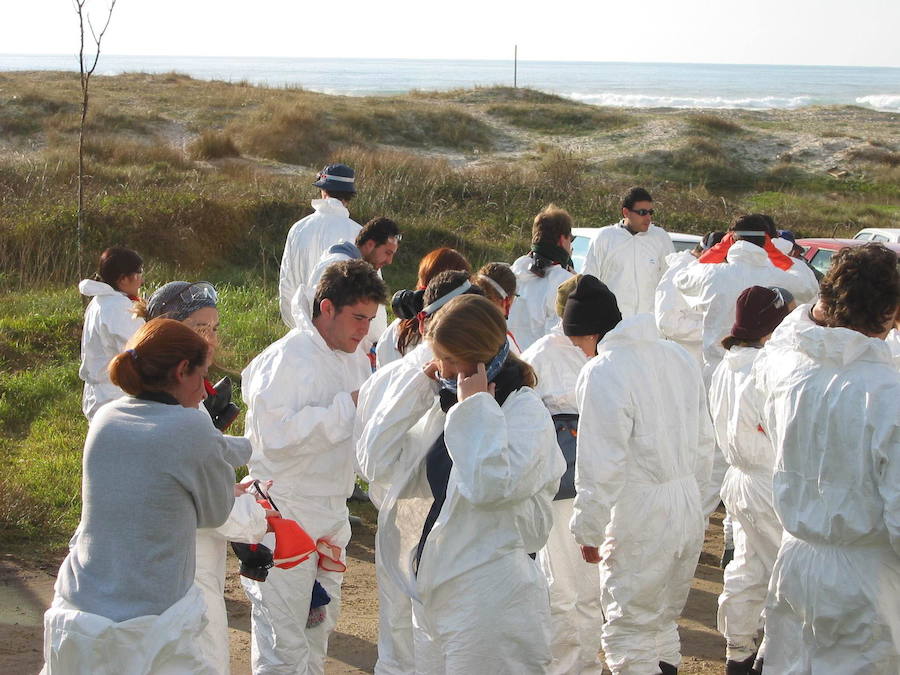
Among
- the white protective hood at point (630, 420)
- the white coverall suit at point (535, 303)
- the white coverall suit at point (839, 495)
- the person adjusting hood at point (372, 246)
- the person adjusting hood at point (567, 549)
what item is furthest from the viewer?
the white coverall suit at point (535, 303)

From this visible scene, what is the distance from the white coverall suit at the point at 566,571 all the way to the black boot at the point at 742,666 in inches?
26.3

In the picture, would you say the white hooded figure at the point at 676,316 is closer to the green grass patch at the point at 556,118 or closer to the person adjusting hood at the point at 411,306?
the person adjusting hood at the point at 411,306

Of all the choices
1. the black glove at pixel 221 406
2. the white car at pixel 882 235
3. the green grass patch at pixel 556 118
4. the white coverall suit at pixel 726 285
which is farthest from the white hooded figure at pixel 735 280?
the green grass patch at pixel 556 118

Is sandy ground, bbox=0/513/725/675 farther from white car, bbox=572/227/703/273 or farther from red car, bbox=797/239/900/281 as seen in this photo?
red car, bbox=797/239/900/281

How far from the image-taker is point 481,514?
358cm

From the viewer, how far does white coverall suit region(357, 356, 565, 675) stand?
346 centimetres

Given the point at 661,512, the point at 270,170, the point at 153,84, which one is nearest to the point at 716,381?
the point at 661,512

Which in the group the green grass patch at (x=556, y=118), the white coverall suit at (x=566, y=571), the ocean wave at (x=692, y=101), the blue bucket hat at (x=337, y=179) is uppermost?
the ocean wave at (x=692, y=101)

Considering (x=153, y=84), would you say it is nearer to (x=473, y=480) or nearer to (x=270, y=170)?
(x=270, y=170)

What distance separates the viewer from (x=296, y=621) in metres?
4.36

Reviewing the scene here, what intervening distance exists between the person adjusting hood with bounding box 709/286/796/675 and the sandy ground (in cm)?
34

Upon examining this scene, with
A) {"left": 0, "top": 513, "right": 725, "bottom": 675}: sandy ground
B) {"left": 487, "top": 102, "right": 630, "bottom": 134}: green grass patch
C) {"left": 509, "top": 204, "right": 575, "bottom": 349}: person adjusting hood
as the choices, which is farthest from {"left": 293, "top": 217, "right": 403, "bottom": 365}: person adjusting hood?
{"left": 487, "top": 102, "right": 630, "bottom": 134}: green grass patch

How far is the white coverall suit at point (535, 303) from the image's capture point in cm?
707

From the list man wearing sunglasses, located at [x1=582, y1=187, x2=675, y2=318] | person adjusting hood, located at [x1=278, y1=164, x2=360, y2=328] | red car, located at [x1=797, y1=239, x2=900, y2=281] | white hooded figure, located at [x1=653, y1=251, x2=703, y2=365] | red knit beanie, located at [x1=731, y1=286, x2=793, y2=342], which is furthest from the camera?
red car, located at [x1=797, y1=239, x2=900, y2=281]
